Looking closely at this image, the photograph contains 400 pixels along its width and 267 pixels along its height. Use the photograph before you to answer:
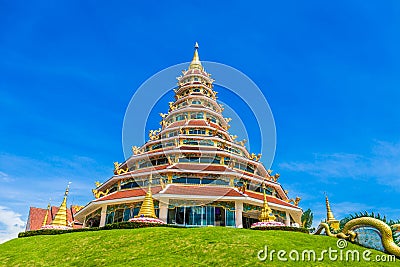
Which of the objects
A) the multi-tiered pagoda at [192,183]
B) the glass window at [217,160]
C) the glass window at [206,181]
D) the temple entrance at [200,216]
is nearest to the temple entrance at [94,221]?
the multi-tiered pagoda at [192,183]

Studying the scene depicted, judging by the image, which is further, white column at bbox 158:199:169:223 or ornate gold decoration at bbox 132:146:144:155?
ornate gold decoration at bbox 132:146:144:155

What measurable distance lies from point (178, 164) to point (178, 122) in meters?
10.1

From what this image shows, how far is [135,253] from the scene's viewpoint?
45.7 ft

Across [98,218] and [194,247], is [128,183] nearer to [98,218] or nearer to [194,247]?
[98,218]

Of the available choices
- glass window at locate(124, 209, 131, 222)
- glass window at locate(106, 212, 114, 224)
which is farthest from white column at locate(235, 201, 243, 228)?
glass window at locate(106, 212, 114, 224)

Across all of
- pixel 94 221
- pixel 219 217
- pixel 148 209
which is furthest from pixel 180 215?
pixel 94 221

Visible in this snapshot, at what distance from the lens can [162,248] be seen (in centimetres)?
1430

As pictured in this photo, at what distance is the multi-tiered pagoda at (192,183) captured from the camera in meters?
25.3

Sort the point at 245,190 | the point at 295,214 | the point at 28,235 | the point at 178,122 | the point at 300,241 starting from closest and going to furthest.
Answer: the point at 300,241
the point at 28,235
the point at 245,190
the point at 295,214
the point at 178,122

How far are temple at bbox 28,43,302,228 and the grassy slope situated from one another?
20.0 feet

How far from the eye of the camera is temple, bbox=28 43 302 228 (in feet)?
82.8

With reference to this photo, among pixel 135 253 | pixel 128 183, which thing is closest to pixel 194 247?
pixel 135 253

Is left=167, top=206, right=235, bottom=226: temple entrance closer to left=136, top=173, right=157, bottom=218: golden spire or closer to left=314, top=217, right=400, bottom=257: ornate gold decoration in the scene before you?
left=136, top=173, right=157, bottom=218: golden spire

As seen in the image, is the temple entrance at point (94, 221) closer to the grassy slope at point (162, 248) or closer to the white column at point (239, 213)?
the grassy slope at point (162, 248)
